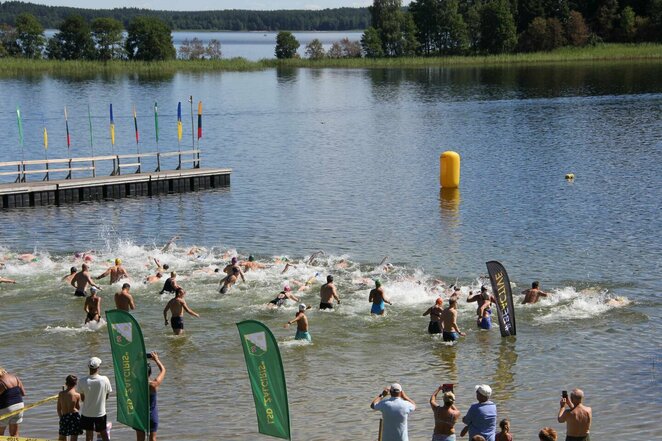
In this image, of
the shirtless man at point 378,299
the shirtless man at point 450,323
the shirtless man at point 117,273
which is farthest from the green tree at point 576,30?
the shirtless man at point 450,323

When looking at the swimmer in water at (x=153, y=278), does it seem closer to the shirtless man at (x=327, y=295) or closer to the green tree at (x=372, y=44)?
the shirtless man at (x=327, y=295)

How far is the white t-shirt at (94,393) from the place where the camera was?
55.5ft

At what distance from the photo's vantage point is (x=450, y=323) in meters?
26.1

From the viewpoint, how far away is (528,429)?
20.7 meters

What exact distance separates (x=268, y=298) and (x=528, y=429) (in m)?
11.8

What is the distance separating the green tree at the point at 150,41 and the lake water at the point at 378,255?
6879 cm

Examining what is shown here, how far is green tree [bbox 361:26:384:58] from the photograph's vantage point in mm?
161875

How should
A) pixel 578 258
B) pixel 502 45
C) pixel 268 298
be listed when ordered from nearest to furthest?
1. pixel 268 298
2. pixel 578 258
3. pixel 502 45

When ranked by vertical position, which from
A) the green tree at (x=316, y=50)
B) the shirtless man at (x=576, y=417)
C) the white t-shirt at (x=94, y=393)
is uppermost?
the green tree at (x=316, y=50)

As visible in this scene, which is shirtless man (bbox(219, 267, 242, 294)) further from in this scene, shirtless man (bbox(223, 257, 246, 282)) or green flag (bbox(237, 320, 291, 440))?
green flag (bbox(237, 320, 291, 440))

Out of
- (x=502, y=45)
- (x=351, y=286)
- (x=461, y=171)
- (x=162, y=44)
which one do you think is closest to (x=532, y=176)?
(x=461, y=171)

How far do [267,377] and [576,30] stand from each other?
138m

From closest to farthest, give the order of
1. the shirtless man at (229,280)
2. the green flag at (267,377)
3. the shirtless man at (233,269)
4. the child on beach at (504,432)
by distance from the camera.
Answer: the green flag at (267,377) < the child on beach at (504,432) < the shirtless man at (229,280) < the shirtless man at (233,269)

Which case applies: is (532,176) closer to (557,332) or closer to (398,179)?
(398,179)
